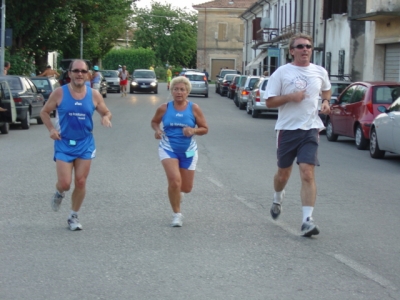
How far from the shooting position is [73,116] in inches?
301

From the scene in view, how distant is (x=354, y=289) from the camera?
5723 millimetres

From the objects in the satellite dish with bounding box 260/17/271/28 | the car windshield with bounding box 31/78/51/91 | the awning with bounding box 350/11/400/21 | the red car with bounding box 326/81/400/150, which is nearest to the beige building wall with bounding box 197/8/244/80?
the satellite dish with bounding box 260/17/271/28

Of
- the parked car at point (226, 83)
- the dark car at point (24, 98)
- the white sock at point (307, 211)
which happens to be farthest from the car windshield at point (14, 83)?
the parked car at point (226, 83)

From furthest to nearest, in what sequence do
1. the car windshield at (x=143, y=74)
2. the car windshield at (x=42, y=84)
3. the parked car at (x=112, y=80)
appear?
the parked car at (x=112, y=80) < the car windshield at (x=143, y=74) < the car windshield at (x=42, y=84)

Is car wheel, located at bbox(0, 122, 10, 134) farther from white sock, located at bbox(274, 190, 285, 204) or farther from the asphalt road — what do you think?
white sock, located at bbox(274, 190, 285, 204)

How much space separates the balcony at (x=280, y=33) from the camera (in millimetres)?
42344

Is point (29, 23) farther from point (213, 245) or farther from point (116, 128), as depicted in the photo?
point (213, 245)

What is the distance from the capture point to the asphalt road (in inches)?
227

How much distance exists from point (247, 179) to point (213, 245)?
16.0 ft

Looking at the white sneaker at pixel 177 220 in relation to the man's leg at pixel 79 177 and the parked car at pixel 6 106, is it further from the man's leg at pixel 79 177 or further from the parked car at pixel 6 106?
the parked car at pixel 6 106

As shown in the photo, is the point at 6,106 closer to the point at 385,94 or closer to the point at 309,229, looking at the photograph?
the point at 385,94

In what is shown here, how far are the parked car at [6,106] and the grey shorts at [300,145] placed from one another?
41.6ft

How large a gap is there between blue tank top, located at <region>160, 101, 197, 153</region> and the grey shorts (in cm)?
95

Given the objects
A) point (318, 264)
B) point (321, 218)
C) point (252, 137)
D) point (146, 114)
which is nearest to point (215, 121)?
point (146, 114)
